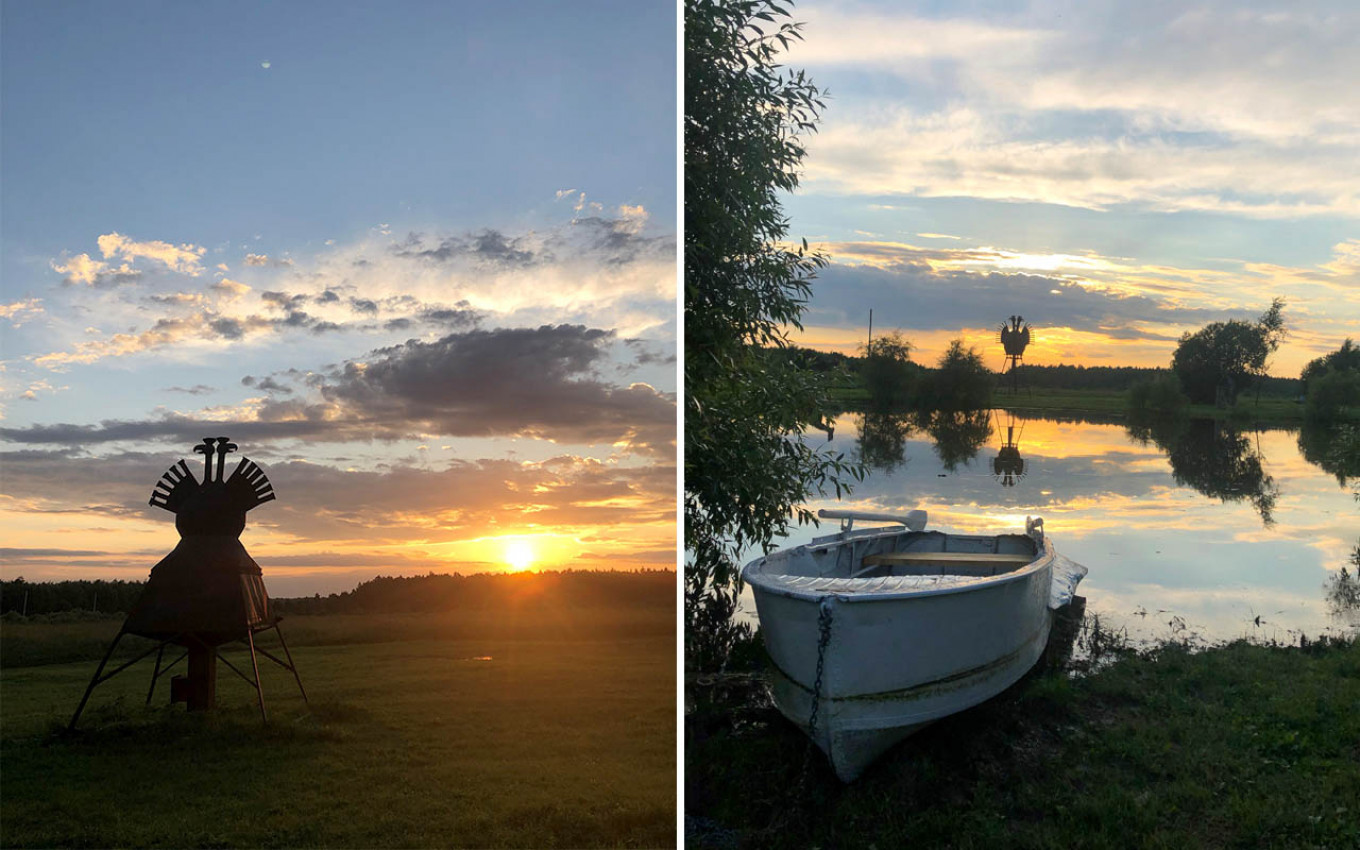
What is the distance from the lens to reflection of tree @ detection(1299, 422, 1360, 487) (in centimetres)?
358

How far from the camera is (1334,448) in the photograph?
360 cm

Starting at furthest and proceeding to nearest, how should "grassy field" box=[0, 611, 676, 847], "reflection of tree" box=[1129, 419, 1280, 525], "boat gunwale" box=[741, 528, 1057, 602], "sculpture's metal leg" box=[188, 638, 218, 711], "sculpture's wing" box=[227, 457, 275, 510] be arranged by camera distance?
"sculpture's wing" box=[227, 457, 275, 510] → "sculpture's metal leg" box=[188, 638, 218, 711] → "reflection of tree" box=[1129, 419, 1280, 525] → "grassy field" box=[0, 611, 676, 847] → "boat gunwale" box=[741, 528, 1057, 602]

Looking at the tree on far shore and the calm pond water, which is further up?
the tree on far shore

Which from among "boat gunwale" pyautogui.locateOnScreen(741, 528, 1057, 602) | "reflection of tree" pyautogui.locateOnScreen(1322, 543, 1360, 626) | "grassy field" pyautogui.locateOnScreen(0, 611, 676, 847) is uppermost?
"boat gunwale" pyautogui.locateOnScreen(741, 528, 1057, 602)

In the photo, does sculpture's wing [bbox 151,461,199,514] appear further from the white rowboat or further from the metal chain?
the metal chain

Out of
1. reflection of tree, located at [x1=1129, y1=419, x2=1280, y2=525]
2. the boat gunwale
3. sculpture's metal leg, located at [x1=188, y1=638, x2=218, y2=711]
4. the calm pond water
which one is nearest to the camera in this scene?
the boat gunwale

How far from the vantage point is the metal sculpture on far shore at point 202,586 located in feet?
12.8

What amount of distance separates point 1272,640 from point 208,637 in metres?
3.97

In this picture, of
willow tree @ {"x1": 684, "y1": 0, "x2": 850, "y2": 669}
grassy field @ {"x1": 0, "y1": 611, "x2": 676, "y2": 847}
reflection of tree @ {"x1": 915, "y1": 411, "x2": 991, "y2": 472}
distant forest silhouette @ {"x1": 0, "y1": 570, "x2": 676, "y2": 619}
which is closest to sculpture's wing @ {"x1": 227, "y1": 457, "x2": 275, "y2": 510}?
distant forest silhouette @ {"x1": 0, "y1": 570, "x2": 676, "y2": 619}

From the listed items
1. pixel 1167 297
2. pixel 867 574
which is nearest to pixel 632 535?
pixel 867 574

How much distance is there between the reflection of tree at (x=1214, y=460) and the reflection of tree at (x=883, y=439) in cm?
96

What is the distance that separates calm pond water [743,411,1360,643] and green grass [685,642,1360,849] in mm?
198

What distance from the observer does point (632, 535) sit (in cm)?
513

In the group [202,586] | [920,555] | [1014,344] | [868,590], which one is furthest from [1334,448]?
[202,586]
